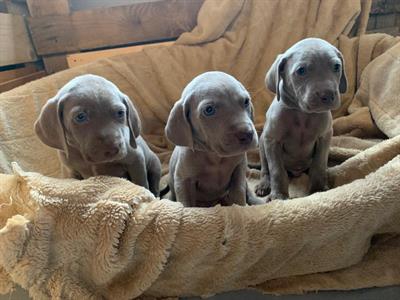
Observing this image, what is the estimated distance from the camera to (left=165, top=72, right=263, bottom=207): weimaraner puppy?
62.1 inches

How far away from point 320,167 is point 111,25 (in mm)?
2160

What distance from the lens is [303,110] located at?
190cm

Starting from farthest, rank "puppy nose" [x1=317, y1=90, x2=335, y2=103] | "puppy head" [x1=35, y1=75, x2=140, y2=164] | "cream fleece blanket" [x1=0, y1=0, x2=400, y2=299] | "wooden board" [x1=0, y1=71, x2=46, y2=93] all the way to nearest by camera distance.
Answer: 1. "wooden board" [x1=0, y1=71, x2=46, y2=93]
2. "puppy nose" [x1=317, y1=90, x2=335, y2=103]
3. "puppy head" [x1=35, y1=75, x2=140, y2=164]
4. "cream fleece blanket" [x1=0, y1=0, x2=400, y2=299]

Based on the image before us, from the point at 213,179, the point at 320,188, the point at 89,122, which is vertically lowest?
the point at 320,188

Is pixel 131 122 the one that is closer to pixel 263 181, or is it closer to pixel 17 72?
pixel 263 181

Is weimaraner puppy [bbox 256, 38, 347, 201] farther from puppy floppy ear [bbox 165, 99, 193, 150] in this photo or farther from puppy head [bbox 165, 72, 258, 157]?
puppy floppy ear [bbox 165, 99, 193, 150]

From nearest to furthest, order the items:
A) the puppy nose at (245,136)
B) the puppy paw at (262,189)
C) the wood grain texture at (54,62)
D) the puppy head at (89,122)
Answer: the puppy nose at (245,136), the puppy head at (89,122), the puppy paw at (262,189), the wood grain texture at (54,62)

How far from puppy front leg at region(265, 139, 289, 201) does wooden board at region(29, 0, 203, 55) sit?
1.66m

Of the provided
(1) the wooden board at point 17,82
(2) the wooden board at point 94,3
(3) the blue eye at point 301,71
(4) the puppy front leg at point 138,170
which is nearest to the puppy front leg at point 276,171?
(3) the blue eye at point 301,71

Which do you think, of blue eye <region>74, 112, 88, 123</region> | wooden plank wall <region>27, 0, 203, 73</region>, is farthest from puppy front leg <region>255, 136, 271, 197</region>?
wooden plank wall <region>27, 0, 203, 73</region>

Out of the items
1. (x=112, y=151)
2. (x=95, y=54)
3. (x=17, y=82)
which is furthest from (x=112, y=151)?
(x=95, y=54)

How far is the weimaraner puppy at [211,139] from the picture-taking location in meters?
1.58

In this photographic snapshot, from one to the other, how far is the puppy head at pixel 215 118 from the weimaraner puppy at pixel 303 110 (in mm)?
363

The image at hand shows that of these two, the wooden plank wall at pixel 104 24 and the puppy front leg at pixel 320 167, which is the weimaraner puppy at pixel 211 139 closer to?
the puppy front leg at pixel 320 167
